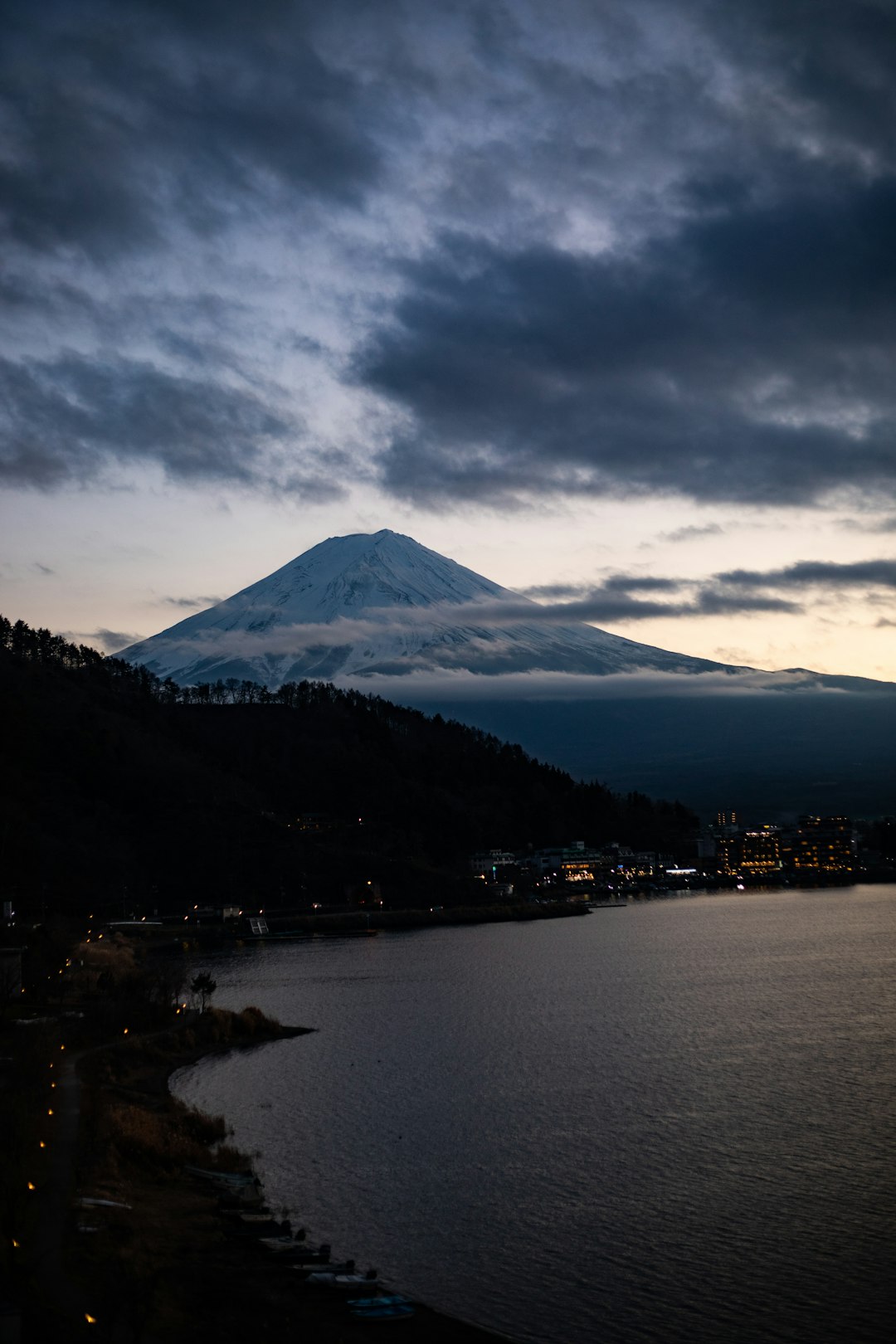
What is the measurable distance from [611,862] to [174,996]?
104978mm

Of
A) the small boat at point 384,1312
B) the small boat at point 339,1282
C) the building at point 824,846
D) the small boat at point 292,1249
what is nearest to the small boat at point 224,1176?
the small boat at point 292,1249

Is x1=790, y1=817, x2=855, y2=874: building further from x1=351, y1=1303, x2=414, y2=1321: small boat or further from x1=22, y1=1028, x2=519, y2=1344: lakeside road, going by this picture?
x1=351, y1=1303, x2=414, y2=1321: small boat

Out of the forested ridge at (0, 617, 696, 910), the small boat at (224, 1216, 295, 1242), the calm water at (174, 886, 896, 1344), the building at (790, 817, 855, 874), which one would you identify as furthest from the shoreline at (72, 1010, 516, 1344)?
the building at (790, 817, 855, 874)

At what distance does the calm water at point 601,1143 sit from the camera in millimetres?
15086

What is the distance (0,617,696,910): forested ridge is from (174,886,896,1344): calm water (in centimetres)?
3095

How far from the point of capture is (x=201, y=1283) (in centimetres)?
1395

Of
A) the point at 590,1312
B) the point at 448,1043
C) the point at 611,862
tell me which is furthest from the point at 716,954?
the point at 611,862

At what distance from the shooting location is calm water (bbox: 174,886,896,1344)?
15086 millimetres

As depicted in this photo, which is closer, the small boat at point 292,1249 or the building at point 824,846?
the small boat at point 292,1249

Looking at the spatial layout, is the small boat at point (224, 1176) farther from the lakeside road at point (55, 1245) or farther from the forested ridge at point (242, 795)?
the forested ridge at point (242, 795)

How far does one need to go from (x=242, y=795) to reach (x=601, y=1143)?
3423 inches

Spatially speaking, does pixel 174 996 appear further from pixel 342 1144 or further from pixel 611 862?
pixel 611 862

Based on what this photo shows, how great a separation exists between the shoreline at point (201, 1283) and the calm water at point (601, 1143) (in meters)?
1.58

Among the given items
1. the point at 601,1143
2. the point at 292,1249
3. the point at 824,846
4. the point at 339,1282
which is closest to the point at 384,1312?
the point at 339,1282
